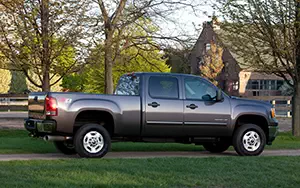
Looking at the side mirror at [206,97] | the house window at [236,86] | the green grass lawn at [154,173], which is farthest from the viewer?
the house window at [236,86]

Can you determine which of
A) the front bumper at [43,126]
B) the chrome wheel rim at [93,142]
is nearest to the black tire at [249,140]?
the chrome wheel rim at [93,142]

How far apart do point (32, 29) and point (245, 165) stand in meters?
9.74

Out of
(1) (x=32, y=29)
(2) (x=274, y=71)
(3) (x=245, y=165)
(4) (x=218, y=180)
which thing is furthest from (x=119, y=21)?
(4) (x=218, y=180)

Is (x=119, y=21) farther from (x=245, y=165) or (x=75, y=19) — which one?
(x=245, y=165)

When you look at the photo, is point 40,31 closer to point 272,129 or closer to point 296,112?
point 272,129

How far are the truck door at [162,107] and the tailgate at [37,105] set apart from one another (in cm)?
221

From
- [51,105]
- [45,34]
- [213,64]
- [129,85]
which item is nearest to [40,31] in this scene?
[45,34]

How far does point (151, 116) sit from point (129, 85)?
1.06m

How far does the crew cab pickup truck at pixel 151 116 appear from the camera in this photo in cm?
1077

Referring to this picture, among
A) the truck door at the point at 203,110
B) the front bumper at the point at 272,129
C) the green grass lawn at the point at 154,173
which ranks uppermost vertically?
the truck door at the point at 203,110

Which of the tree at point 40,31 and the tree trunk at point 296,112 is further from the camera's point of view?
the tree trunk at point 296,112

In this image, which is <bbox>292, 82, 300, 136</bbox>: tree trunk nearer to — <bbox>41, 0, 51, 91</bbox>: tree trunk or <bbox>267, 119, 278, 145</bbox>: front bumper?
<bbox>267, 119, 278, 145</bbox>: front bumper

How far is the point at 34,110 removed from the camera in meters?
11.3

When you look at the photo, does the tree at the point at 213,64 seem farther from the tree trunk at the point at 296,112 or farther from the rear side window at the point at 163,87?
the rear side window at the point at 163,87
